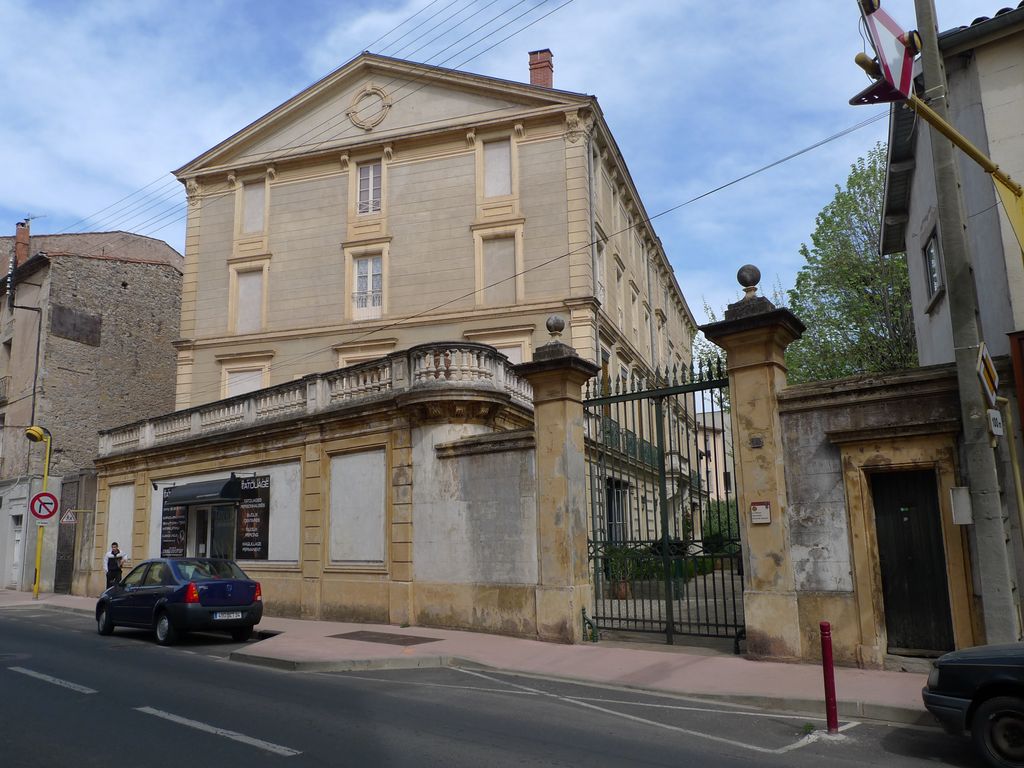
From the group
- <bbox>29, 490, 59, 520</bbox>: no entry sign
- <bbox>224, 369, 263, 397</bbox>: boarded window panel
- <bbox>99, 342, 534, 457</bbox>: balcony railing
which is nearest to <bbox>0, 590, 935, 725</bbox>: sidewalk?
<bbox>99, 342, 534, 457</bbox>: balcony railing

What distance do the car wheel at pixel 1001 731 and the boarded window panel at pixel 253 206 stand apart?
27229mm

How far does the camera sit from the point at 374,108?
27594 millimetres

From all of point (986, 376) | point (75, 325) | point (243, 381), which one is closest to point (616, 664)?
point (986, 376)

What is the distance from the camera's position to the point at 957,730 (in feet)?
20.0

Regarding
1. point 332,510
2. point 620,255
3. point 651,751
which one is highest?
point 620,255

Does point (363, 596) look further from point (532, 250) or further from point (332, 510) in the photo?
point (532, 250)

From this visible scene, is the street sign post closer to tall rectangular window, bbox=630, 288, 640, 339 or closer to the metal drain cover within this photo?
the metal drain cover

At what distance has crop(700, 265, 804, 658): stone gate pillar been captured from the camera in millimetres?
10289

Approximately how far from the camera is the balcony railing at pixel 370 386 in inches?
597

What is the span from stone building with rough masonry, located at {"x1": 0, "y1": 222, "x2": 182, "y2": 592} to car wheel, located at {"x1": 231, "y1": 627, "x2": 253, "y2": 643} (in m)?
16.0

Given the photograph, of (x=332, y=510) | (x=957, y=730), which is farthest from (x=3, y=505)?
(x=957, y=730)

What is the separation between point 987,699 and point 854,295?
2263 centimetres

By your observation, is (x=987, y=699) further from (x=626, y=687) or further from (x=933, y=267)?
(x=933, y=267)

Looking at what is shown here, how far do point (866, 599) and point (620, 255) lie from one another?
20310mm
